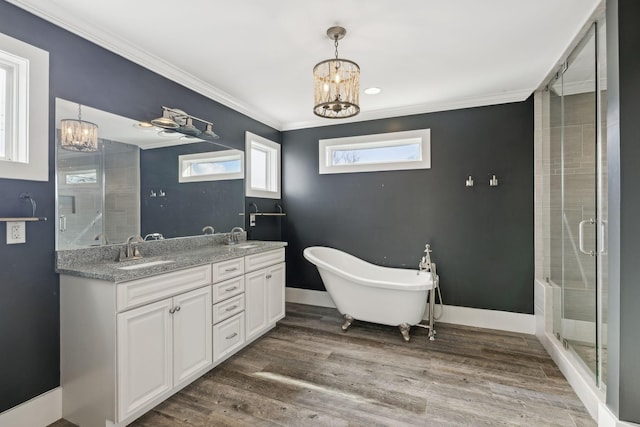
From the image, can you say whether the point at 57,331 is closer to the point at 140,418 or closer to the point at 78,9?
the point at 140,418

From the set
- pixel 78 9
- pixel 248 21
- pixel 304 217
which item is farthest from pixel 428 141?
pixel 78 9

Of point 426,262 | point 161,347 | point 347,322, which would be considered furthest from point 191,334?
point 426,262

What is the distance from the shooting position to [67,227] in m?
1.92

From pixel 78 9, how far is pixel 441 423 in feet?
10.9

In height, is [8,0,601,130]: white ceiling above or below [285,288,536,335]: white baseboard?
above

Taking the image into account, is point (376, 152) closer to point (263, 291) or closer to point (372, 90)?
point (372, 90)

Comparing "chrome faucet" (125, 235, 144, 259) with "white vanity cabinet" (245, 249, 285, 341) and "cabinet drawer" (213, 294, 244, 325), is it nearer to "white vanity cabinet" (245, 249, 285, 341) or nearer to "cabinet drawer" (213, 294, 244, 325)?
"cabinet drawer" (213, 294, 244, 325)

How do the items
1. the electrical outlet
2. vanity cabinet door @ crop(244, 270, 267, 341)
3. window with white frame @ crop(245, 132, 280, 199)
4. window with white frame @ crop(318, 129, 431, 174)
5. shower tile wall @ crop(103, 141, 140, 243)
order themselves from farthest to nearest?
window with white frame @ crop(245, 132, 280, 199) → window with white frame @ crop(318, 129, 431, 174) → vanity cabinet door @ crop(244, 270, 267, 341) → shower tile wall @ crop(103, 141, 140, 243) → the electrical outlet

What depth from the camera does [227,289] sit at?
2523mm

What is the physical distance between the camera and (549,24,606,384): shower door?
1.95 meters

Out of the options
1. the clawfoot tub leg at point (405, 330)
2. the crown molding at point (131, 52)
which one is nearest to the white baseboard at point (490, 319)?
the clawfoot tub leg at point (405, 330)

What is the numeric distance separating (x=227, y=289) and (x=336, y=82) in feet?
5.91

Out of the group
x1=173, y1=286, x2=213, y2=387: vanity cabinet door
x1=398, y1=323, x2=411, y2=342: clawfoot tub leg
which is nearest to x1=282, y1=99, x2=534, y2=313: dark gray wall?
x1=398, y1=323, x2=411, y2=342: clawfoot tub leg

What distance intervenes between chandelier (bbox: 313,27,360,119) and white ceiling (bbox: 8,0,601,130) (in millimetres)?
241
